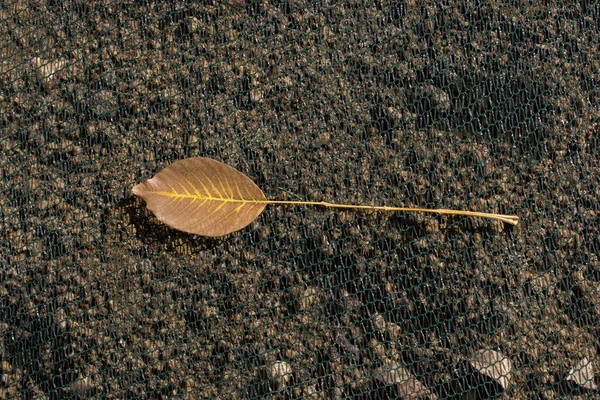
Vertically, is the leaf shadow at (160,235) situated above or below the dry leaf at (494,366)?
above

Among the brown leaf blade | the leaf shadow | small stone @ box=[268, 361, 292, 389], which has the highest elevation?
the brown leaf blade

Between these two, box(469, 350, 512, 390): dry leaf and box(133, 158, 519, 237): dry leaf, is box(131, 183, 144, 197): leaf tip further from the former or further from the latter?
box(469, 350, 512, 390): dry leaf

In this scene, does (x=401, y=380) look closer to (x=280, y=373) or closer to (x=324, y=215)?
(x=280, y=373)

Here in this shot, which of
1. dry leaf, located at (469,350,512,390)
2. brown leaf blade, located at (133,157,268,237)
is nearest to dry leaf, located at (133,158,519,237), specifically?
brown leaf blade, located at (133,157,268,237)

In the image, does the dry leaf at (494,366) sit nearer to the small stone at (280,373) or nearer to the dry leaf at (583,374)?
the dry leaf at (583,374)

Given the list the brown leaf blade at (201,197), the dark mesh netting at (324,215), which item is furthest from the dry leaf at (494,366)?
the brown leaf blade at (201,197)

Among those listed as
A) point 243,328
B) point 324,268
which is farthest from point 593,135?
point 243,328
